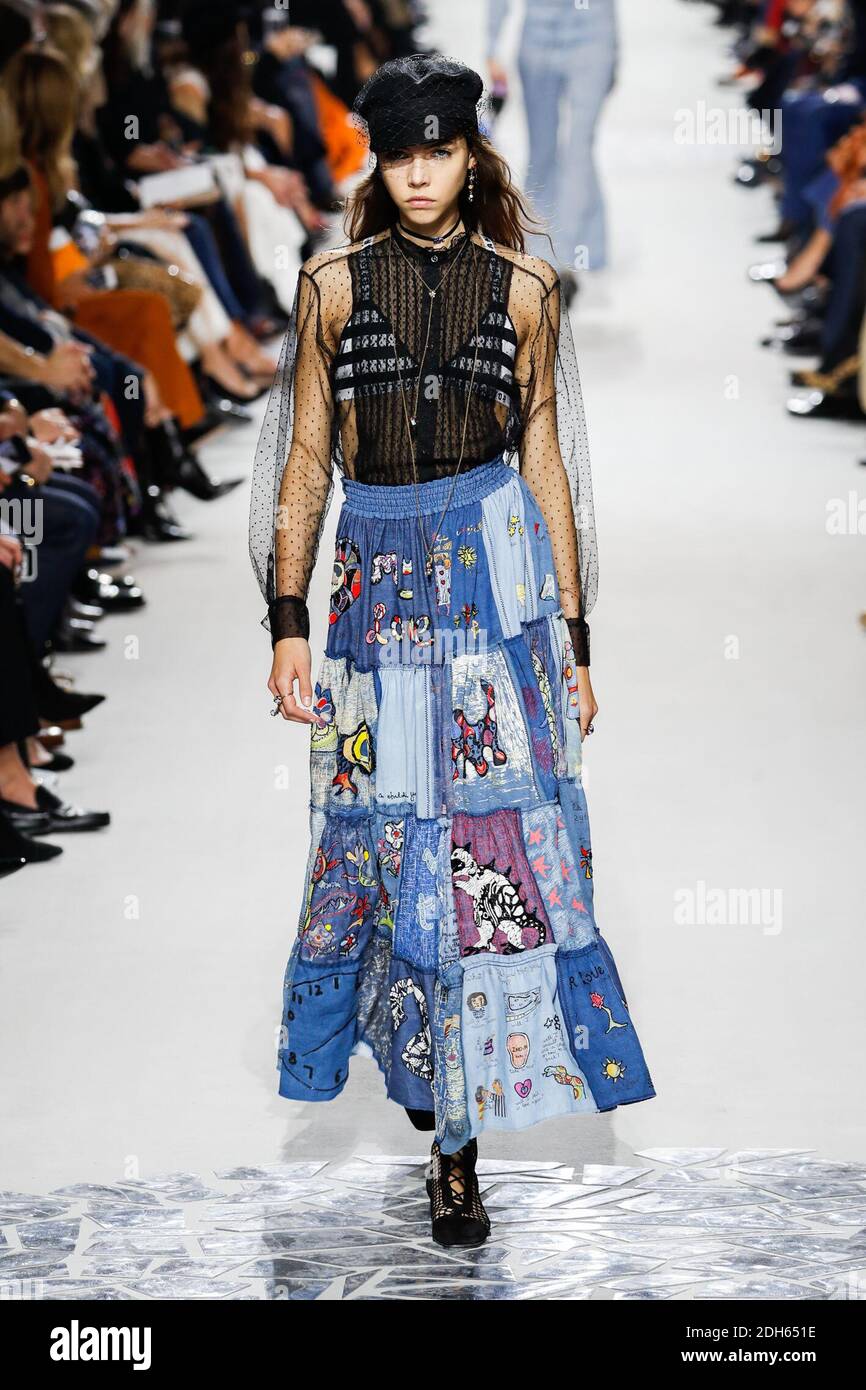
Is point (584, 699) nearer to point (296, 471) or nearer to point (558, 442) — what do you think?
point (558, 442)

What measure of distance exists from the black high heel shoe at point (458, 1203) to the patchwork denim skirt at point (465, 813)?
68 mm

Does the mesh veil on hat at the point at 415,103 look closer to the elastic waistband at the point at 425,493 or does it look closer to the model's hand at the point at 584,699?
the elastic waistband at the point at 425,493

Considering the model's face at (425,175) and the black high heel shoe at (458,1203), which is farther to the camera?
the black high heel shoe at (458,1203)

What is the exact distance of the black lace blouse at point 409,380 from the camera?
108 inches

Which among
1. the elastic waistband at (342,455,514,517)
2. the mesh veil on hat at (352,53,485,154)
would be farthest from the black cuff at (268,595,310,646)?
the mesh veil on hat at (352,53,485,154)

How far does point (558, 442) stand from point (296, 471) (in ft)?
1.06

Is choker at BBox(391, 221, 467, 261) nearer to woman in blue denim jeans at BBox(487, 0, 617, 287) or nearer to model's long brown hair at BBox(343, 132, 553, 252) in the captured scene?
model's long brown hair at BBox(343, 132, 553, 252)

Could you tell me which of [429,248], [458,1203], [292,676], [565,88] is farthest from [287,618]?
[565,88]

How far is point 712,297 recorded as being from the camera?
31.2 ft

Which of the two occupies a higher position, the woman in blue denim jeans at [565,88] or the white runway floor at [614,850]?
the woman in blue denim jeans at [565,88]

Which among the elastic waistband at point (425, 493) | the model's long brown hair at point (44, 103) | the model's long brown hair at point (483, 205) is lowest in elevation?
the elastic waistband at point (425, 493)

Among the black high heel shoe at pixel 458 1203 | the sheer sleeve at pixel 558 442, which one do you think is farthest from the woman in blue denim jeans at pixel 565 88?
the black high heel shoe at pixel 458 1203

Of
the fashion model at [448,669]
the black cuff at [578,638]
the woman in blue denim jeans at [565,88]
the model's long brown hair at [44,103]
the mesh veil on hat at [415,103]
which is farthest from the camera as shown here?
the woman in blue denim jeans at [565,88]

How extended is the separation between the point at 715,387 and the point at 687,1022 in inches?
195
